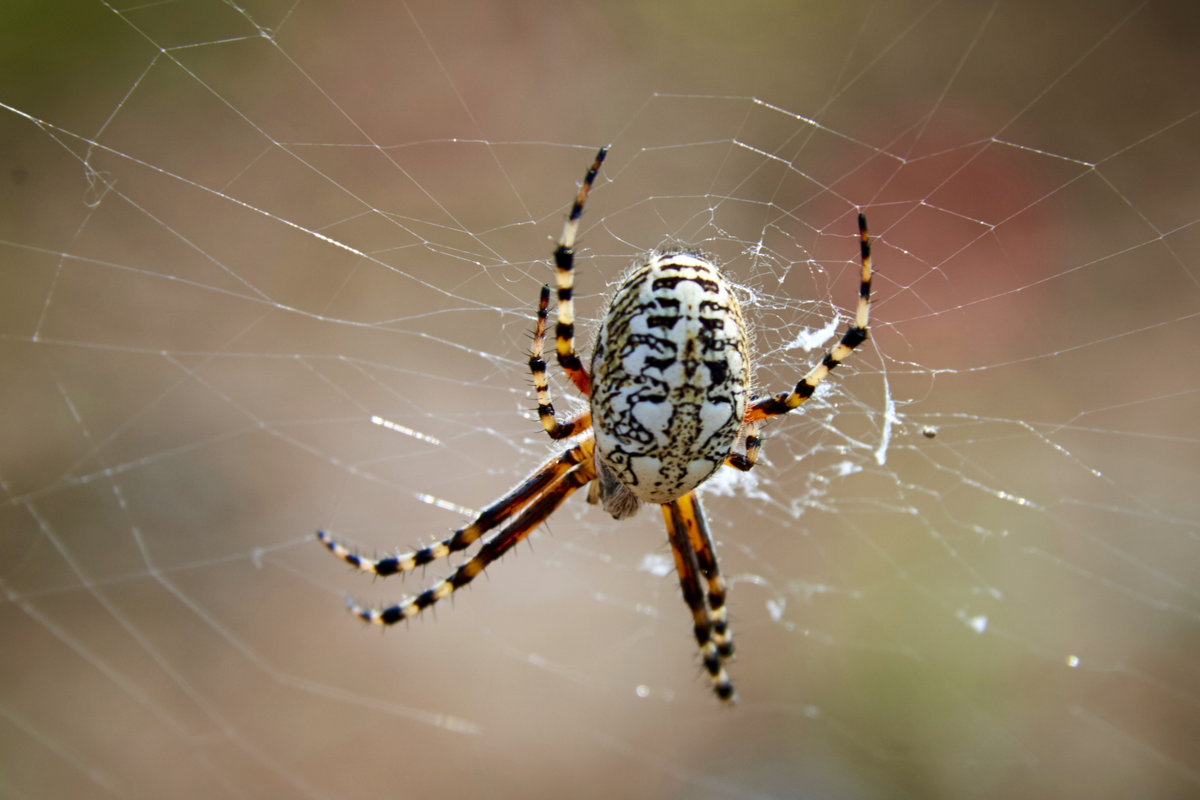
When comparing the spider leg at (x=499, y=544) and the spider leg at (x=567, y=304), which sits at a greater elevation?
the spider leg at (x=567, y=304)

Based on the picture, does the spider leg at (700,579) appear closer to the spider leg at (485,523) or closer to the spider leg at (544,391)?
the spider leg at (485,523)

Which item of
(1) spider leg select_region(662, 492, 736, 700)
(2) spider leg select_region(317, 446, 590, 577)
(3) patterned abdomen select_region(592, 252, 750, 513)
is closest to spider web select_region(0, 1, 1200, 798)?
(1) spider leg select_region(662, 492, 736, 700)

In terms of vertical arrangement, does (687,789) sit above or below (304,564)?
below

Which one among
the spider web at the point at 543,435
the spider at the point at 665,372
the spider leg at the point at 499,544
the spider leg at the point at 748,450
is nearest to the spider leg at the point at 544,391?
the spider at the point at 665,372

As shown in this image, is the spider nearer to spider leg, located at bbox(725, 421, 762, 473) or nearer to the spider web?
spider leg, located at bbox(725, 421, 762, 473)

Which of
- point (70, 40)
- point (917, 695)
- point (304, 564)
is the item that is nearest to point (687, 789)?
point (917, 695)

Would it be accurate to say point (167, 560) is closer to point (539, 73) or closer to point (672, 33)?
Answer: point (539, 73)
